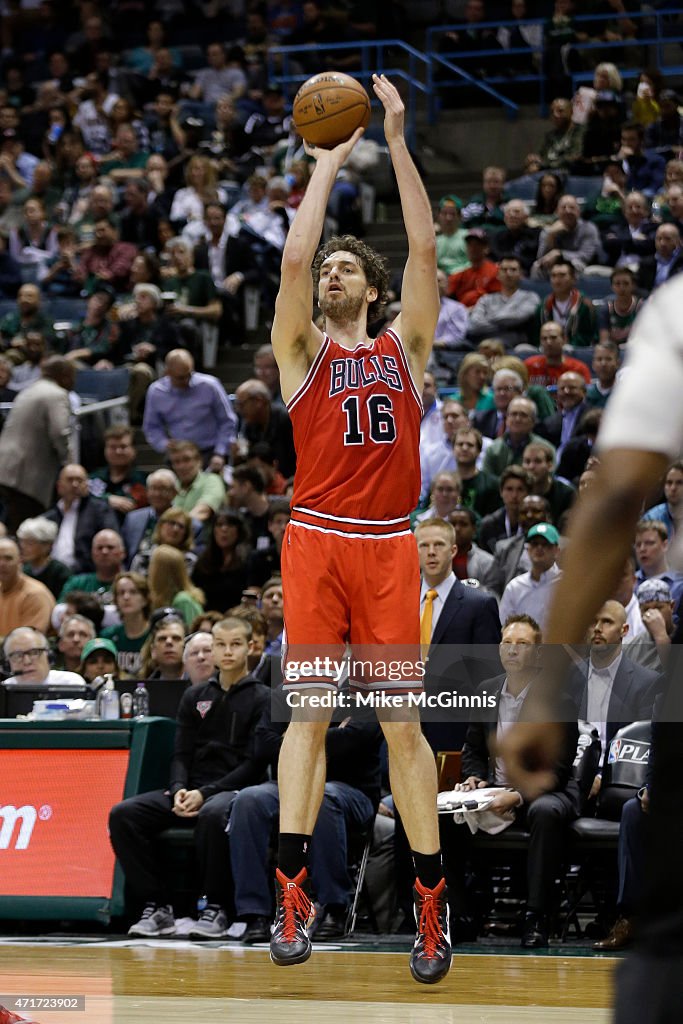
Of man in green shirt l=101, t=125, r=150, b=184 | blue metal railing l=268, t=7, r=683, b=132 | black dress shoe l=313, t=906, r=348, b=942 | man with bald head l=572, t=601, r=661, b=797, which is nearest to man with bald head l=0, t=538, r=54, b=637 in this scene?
black dress shoe l=313, t=906, r=348, b=942

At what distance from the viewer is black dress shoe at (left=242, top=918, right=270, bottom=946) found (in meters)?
7.93

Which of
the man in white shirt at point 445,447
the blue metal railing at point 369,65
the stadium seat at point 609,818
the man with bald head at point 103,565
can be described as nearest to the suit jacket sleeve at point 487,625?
the stadium seat at point 609,818

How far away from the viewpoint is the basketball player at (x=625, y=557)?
2068 mm

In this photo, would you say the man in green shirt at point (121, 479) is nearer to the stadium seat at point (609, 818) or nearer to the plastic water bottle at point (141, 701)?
the plastic water bottle at point (141, 701)

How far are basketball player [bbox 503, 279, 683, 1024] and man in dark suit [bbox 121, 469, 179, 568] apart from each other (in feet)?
34.0

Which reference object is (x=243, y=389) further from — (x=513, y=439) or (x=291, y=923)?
(x=291, y=923)

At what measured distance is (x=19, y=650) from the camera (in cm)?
950

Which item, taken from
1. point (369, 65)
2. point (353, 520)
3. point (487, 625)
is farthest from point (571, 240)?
point (353, 520)

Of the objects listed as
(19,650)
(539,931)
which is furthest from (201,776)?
(539,931)

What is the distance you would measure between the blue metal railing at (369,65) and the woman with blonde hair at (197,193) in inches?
92.1

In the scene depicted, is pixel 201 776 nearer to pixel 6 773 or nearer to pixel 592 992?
pixel 6 773

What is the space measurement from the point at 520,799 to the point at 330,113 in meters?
3.76

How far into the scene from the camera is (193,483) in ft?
42.4

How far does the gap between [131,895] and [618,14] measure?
42.7ft
